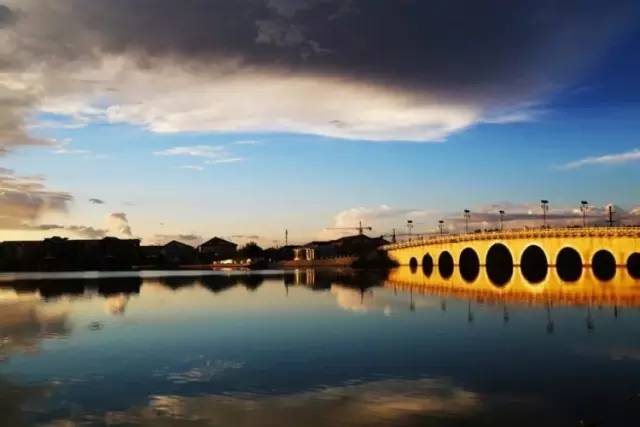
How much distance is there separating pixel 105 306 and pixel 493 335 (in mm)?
32171

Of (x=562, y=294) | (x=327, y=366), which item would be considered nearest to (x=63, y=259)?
(x=562, y=294)

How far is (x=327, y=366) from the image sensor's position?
23.4 meters

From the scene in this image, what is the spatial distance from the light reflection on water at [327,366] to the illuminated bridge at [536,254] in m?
38.7

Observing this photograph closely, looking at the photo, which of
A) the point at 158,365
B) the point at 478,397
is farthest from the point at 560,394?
the point at 158,365

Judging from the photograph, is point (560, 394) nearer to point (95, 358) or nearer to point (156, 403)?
point (156, 403)

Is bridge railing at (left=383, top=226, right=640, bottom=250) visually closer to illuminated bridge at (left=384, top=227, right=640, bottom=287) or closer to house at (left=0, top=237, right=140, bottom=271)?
illuminated bridge at (left=384, top=227, right=640, bottom=287)

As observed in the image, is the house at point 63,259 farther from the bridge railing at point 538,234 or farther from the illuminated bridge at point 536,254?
the bridge railing at point 538,234

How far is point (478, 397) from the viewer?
18.5 m

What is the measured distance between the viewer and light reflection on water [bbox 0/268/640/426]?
17109mm

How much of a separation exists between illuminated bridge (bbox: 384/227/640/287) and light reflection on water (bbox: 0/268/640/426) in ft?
127

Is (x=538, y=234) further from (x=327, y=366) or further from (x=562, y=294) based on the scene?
(x=327, y=366)

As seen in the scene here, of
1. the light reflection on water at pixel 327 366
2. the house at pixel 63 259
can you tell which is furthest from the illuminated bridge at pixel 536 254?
the house at pixel 63 259

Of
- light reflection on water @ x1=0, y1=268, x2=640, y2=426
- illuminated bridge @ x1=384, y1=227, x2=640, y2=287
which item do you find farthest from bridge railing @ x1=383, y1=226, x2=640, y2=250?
light reflection on water @ x1=0, y1=268, x2=640, y2=426

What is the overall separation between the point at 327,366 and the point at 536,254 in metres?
120
